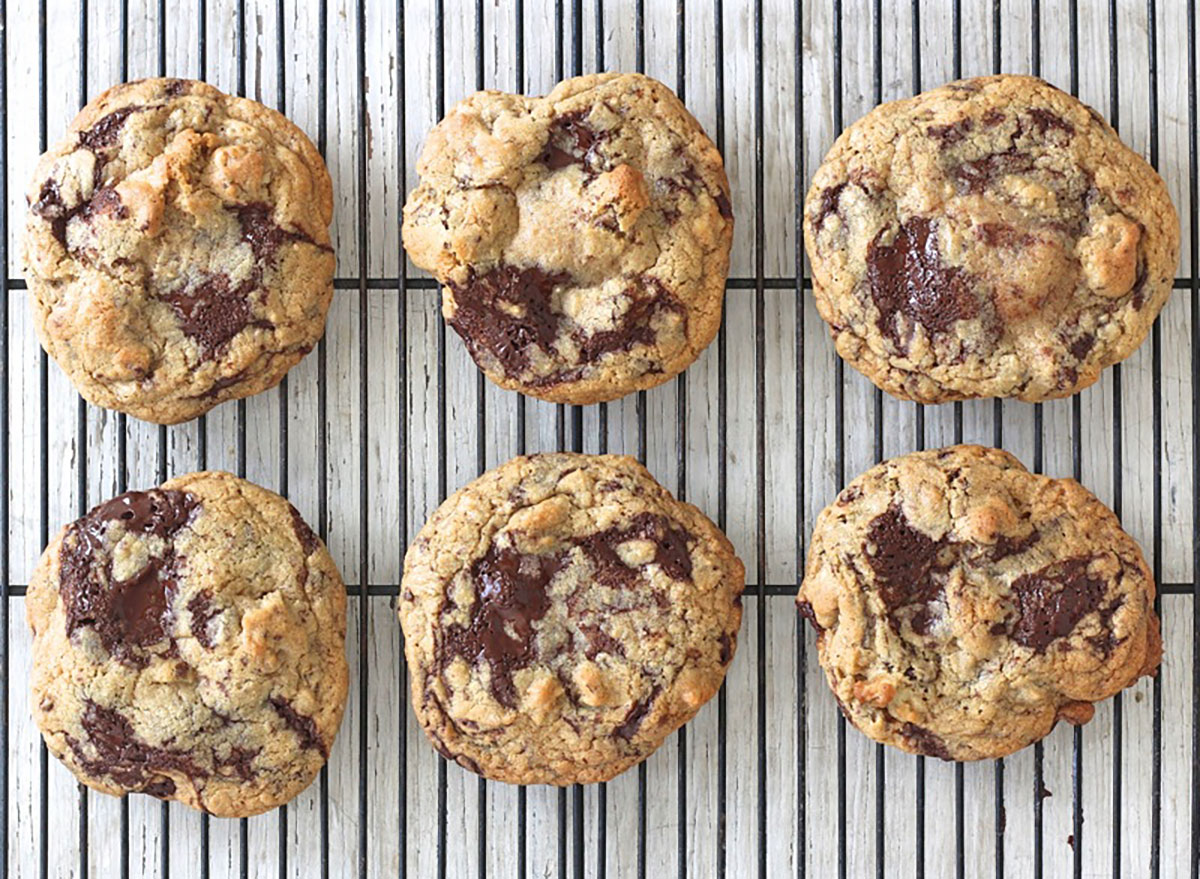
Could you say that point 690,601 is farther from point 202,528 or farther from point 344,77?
point 344,77

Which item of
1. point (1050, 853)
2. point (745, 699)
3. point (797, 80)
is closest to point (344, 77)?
point (797, 80)

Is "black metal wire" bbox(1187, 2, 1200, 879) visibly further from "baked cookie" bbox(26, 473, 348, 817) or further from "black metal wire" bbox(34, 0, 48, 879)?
"black metal wire" bbox(34, 0, 48, 879)

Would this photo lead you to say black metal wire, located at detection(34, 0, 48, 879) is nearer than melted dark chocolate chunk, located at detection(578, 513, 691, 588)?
No

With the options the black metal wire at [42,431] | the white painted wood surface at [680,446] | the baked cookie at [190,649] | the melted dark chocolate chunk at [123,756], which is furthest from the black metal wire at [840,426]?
the black metal wire at [42,431]

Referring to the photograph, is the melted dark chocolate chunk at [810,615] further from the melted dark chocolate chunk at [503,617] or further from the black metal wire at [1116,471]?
the black metal wire at [1116,471]

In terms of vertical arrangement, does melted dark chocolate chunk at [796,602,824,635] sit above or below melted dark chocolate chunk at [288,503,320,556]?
below

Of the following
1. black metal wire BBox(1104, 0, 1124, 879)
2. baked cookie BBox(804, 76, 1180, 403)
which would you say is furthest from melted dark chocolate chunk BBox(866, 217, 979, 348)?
black metal wire BBox(1104, 0, 1124, 879)

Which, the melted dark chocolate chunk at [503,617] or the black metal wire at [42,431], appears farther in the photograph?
the black metal wire at [42,431]
